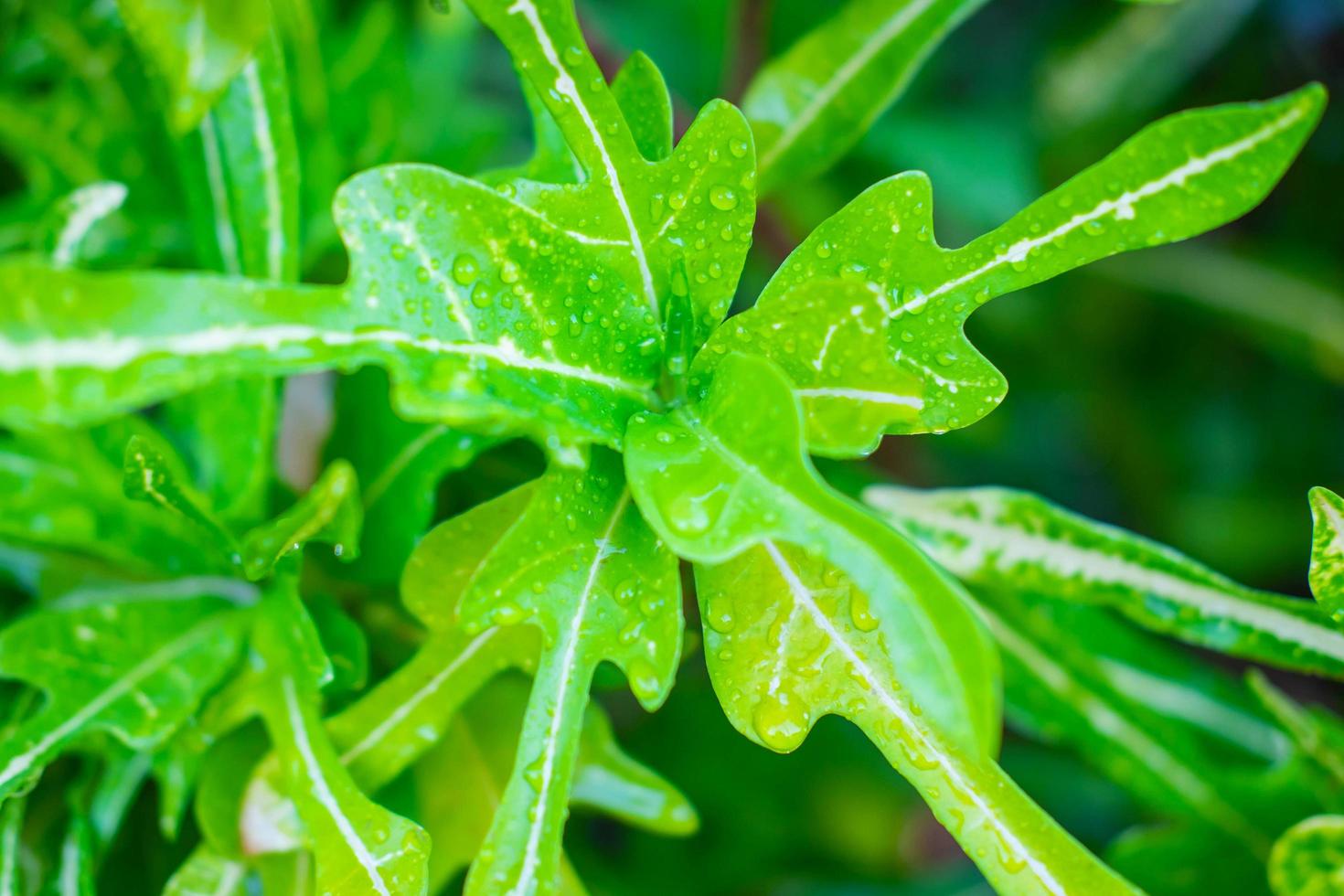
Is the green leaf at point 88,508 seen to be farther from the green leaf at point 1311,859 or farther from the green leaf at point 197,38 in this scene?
the green leaf at point 1311,859

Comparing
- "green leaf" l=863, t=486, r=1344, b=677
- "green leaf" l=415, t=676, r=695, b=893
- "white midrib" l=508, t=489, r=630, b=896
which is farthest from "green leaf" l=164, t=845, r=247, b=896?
"green leaf" l=863, t=486, r=1344, b=677

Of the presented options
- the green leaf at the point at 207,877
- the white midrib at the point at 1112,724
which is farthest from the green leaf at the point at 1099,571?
the green leaf at the point at 207,877

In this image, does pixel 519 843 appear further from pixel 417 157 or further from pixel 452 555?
pixel 417 157

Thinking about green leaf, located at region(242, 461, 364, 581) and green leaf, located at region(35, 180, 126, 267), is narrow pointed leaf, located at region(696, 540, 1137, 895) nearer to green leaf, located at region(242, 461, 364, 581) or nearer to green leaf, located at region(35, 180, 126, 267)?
green leaf, located at region(242, 461, 364, 581)

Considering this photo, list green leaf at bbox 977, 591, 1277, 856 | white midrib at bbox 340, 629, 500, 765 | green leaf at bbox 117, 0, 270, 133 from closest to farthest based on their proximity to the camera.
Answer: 1. green leaf at bbox 117, 0, 270, 133
2. white midrib at bbox 340, 629, 500, 765
3. green leaf at bbox 977, 591, 1277, 856

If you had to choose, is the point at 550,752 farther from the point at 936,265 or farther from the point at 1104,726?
the point at 1104,726

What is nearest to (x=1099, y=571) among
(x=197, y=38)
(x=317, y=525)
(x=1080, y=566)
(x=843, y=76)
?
(x=1080, y=566)

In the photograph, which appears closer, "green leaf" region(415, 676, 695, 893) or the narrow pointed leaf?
the narrow pointed leaf
